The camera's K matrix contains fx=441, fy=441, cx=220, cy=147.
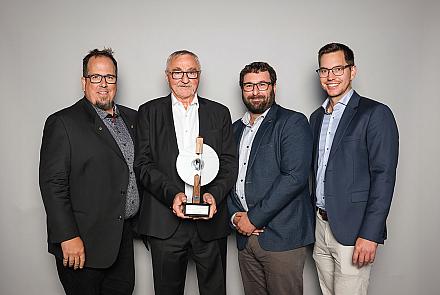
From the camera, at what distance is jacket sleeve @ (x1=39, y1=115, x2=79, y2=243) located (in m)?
2.19

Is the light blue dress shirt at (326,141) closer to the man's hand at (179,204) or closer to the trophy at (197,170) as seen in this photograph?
the trophy at (197,170)

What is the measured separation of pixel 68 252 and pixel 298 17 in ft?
6.95

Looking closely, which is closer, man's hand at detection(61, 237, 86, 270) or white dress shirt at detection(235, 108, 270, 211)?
man's hand at detection(61, 237, 86, 270)

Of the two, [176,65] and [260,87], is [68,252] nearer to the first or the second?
[176,65]

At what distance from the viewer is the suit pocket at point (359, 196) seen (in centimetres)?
226

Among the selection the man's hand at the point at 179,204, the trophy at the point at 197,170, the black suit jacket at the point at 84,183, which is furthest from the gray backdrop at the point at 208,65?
the man's hand at the point at 179,204

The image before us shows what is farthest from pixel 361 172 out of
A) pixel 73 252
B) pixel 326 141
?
pixel 73 252

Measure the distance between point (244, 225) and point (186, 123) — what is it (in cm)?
64

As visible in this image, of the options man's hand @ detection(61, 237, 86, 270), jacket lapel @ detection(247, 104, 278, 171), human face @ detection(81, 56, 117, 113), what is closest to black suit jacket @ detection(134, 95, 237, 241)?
jacket lapel @ detection(247, 104, 278, 171)

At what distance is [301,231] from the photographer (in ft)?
7.86

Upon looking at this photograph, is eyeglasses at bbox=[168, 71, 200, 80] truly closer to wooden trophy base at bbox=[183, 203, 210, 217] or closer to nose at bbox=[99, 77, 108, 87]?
nose at bbox=[99, 77, 108, 87]

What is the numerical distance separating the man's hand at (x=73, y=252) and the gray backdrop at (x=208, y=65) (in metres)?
0.87

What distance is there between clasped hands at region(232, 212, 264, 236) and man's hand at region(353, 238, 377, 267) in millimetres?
502
